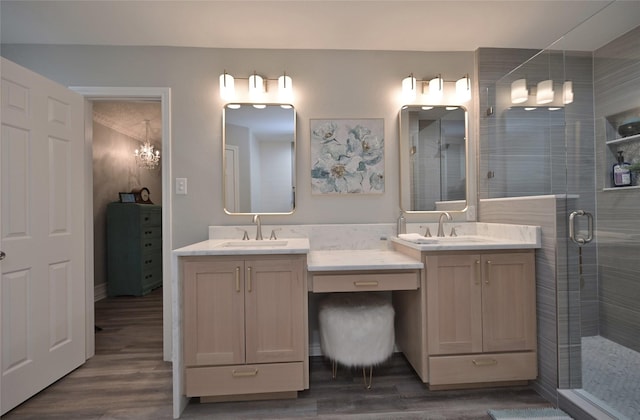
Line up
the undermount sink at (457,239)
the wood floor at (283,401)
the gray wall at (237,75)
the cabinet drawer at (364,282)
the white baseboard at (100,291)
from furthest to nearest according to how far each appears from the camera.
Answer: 1. the white baseboard at (100,291)
2. the gray wall at (237,75)
3. the undermount sink at (457,239)
4. the cabinet drawer at (364,282)
5. the wood floor at (283,401)

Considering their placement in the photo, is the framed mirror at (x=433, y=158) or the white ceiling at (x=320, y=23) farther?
the framed mirror at (x=433, y=158)

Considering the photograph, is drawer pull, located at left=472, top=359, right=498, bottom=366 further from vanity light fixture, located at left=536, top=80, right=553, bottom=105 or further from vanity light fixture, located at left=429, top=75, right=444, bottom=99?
vanity light fixture, located at left=429, top=75, right=444, bottom=99

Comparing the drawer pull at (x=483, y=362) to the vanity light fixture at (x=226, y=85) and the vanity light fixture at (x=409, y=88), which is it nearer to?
the vanity light fixture at (x=409, y=88)

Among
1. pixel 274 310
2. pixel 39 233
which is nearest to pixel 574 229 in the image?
pixel 274 310

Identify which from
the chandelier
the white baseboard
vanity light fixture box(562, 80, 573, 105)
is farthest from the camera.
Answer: the chandelier

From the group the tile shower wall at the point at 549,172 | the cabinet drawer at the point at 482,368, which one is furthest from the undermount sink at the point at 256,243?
the tile shower wall at the point at 549,172

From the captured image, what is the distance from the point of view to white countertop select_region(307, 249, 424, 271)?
1.81 meters

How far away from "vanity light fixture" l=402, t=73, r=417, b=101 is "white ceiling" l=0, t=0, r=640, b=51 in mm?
240

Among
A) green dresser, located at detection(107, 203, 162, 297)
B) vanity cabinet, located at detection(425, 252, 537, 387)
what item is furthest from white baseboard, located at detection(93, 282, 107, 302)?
vanity cabinet, located at detection(425, 252, 537, 387)

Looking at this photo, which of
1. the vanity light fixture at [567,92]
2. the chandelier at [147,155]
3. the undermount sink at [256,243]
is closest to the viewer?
the vanity light fixture at [567,92]

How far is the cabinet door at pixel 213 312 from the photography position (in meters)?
1.75

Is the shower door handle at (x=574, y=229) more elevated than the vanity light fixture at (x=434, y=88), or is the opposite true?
the vanity light fixture at (x=434, y=88)

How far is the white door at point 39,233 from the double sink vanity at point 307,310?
3.08 feet

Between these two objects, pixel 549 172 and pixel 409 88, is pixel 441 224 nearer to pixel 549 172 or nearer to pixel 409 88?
pixel 549 172
